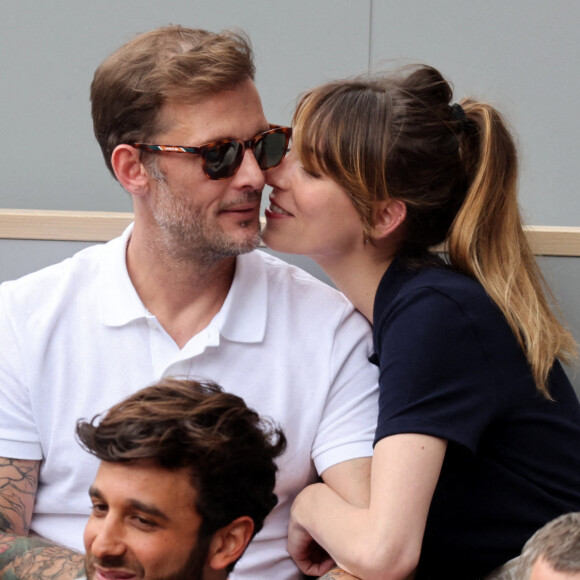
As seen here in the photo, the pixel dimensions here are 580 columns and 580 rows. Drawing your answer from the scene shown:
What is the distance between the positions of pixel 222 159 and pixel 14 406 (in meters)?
0.69

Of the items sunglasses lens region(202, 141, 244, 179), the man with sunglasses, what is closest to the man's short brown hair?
the man with sunglasses

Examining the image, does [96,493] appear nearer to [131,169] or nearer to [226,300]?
[226,300]

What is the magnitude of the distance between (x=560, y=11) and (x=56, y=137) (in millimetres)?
1992

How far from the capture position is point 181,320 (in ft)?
6.68

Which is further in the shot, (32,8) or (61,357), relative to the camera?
(32,8)

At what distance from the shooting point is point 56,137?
3.58m

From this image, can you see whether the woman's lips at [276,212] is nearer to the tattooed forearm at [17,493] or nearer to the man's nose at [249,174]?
the man's nose at [249,174]

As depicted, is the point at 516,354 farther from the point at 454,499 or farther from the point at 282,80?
the point at 282,80

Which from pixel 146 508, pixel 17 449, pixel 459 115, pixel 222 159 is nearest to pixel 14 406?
pixel 17 449

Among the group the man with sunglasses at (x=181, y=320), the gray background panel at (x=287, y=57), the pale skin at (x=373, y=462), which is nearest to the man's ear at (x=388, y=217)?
the pale skin at (x=373, y=462)

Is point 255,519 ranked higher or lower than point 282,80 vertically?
lower

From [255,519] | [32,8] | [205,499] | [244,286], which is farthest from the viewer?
[32,8]

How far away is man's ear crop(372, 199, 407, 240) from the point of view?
6.82 feet

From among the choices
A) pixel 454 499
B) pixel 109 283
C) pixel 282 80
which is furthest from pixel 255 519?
pixel 282 80
